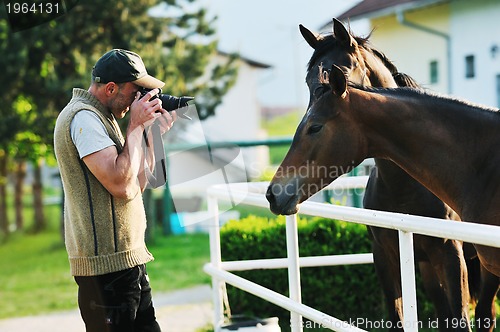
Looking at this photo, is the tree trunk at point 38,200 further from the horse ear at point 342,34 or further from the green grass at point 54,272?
the horse ear at point 342,34

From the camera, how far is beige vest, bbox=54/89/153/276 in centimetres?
296

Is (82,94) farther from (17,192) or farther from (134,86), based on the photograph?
(17,192)

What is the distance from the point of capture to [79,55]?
13031 mm

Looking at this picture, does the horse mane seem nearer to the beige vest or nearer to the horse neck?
the horse neck

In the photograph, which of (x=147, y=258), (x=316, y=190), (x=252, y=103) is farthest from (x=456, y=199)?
(x=252, y=103)

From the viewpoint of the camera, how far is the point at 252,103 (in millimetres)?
31453

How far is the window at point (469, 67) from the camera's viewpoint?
1534 centimetres

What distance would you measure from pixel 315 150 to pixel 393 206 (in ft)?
3.15

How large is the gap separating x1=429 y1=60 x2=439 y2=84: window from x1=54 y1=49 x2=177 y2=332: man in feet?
47.1

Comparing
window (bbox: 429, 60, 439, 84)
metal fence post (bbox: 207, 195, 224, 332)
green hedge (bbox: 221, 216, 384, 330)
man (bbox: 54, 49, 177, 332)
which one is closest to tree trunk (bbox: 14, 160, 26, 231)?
window (bbox: 429, 60, 439, 84)

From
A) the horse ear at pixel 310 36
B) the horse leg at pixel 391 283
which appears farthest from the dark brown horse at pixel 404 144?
the horse leg at pixel 391 283

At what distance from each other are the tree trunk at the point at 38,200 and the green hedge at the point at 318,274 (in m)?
12.0

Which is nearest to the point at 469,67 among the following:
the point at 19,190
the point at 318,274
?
the point at 19,190

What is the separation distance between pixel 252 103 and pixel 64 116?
1126 inches
